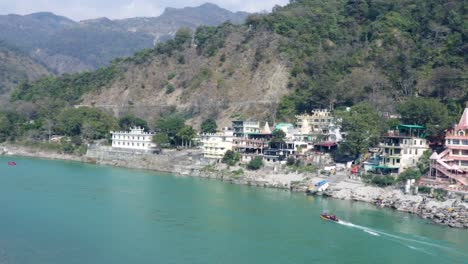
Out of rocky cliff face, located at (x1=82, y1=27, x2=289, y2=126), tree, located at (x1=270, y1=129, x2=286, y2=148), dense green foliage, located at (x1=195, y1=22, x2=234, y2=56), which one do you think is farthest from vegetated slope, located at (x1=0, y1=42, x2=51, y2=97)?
tree, located at (x1=270, y1=129, x2=286, y2=148)

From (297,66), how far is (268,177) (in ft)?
55.7

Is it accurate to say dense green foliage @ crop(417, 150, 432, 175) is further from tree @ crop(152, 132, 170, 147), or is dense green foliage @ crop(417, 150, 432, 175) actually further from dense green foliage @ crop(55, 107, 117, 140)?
dense green foliage @ crop(55, 107, 117, 140)

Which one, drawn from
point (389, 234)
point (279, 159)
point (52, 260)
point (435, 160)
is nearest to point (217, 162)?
point (279, 159)

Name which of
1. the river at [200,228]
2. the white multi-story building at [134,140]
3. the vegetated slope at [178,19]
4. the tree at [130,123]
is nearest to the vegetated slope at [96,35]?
the vegetated slope at [178,19]

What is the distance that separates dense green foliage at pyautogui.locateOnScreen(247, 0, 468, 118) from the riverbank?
8.47 m

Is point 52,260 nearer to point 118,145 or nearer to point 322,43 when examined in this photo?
point 118,145

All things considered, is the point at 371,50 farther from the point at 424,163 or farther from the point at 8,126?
the point at 8,126

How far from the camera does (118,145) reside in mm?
39906

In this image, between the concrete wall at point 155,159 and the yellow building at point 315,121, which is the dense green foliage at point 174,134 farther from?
the yellow building at point 315,121

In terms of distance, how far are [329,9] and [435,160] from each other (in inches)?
1092

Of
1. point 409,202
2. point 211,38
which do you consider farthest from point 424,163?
point 211,38

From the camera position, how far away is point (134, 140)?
A: 128ft

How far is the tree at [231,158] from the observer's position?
32781 mm

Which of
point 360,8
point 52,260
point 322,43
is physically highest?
point 360,8
